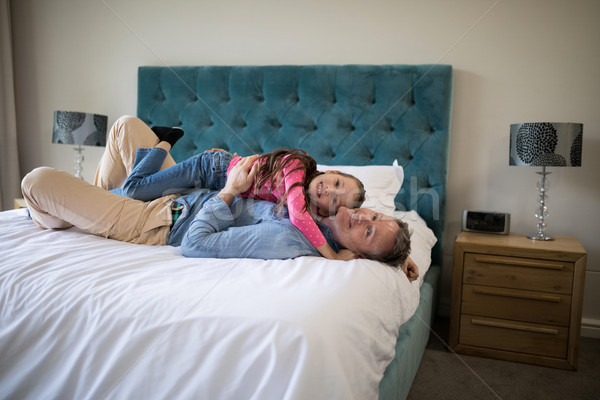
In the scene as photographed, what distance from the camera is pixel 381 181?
2.27m

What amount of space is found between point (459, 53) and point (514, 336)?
1.54 metres

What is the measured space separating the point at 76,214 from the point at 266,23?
5.97 ft

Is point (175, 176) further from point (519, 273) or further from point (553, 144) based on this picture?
point (553, 144)

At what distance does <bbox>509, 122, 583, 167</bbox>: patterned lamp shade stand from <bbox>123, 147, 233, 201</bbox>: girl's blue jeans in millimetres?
1438

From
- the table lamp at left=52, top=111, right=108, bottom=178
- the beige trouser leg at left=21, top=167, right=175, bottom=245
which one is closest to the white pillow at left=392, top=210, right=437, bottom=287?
the beige trouser leg at left=21, top=167, right=175, bottom=245

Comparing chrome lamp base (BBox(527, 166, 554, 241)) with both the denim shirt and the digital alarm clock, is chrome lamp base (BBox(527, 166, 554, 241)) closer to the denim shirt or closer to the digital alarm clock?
the digital alarm clock

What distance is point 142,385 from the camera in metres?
0.84

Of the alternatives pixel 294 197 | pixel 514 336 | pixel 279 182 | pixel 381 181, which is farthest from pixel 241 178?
pixel 514 336

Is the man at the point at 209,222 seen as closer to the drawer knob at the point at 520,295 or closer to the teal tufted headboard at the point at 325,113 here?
the drawer knob at the point at 520,295

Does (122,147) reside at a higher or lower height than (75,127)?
lower

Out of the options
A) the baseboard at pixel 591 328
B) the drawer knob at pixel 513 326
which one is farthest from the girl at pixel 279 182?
the baseboard at pixel 591 328

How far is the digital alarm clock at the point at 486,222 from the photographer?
2236 mm

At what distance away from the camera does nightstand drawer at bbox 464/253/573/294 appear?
1920 mm

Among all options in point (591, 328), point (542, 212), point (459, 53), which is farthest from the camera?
point (459, 53)
